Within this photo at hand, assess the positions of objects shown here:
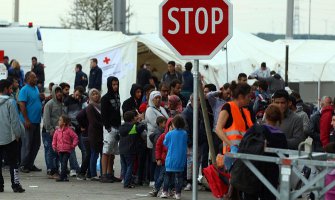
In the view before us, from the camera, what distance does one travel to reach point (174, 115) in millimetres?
15445

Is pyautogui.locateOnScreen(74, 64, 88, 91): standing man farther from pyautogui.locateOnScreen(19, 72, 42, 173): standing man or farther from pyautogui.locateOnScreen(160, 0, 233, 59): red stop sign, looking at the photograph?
pyautogui.locateOnScreen(160, 0, 233, 59): red stop sign

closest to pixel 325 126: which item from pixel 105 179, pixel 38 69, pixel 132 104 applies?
pixel 132 104

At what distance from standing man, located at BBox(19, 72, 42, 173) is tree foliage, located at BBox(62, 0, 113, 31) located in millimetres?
43699

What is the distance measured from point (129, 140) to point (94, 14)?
4700 centimetres

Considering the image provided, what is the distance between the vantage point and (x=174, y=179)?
14.6 meters

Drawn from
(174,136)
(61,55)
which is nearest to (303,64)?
(61,55)

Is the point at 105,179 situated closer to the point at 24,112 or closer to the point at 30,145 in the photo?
the point at 30,145

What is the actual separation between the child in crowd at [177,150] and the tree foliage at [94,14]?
47.5 metres

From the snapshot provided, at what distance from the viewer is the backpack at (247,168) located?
898 centimetres

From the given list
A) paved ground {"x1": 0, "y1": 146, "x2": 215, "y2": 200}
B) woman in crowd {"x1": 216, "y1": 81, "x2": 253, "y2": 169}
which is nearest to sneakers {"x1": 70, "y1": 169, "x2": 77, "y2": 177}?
paved ground {"x1": 0, "y1": 146, "x2": 215, "y2": 200}

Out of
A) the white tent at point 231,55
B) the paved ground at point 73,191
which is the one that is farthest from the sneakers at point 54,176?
the white tent at point 231,55

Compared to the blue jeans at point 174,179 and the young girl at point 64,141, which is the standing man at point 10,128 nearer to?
the young girl at point 64,141

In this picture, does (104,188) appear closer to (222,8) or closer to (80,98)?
(80,98)

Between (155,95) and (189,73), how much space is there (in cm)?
819
